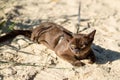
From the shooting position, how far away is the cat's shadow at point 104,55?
4.74m

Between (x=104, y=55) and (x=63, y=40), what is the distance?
564 mm

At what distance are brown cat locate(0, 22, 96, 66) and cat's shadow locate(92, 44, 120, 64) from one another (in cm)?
17

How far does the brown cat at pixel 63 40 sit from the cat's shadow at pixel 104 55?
17cm

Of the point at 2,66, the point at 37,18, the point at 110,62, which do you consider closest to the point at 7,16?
the point at 37,18

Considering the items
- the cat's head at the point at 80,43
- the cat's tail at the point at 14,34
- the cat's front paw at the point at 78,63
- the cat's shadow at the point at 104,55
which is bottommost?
the cat's shadow at the point at 104,55

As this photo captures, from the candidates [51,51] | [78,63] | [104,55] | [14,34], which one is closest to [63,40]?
[51,51]

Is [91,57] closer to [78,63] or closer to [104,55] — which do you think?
[78,63]

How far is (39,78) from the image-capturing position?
4367mm

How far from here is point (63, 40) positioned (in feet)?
15.7

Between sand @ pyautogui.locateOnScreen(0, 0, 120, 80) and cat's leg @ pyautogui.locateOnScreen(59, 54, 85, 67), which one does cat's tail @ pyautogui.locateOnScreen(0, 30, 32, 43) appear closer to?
sand @ pyautogui.locateOnScreen(0, 0, 120, 80)

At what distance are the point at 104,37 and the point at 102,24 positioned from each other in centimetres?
50

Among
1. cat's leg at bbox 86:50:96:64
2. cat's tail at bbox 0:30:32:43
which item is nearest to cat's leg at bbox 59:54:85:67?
cat's leg at bbox 86:50:96:64

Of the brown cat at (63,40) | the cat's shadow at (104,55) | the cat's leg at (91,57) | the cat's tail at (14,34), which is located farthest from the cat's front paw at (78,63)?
the cat's tail at (14,34)

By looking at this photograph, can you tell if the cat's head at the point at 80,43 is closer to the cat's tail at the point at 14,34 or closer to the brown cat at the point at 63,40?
the brown cat at the point at 63,40
